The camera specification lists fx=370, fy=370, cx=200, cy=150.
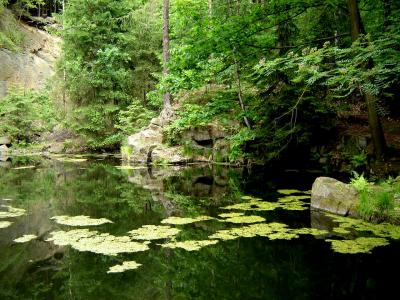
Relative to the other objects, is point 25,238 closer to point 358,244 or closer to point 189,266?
point 189,266

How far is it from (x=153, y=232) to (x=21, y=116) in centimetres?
2426

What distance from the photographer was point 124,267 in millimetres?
5055

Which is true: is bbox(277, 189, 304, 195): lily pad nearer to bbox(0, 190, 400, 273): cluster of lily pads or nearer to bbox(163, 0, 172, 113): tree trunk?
bbox(0, 190, 400, 273): cluster of lily pads

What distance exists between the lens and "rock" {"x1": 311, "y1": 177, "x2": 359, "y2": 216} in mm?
7844

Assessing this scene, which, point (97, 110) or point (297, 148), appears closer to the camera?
point (297, 148)

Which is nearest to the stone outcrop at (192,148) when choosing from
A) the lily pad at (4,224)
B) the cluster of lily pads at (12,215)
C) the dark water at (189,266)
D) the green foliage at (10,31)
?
the dark water at (189,266)

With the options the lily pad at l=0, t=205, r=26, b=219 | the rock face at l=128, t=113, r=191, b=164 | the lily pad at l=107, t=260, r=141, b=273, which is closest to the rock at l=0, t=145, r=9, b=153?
the rock face at l=128, t=113, r=191, b=164

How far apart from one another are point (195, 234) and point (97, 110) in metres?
19.1

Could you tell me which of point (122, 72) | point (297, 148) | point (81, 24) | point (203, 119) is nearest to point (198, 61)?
point (203, 119)

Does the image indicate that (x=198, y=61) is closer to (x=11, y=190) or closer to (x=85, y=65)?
(x=11, y=190)

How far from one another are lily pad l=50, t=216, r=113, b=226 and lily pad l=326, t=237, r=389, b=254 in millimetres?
4393

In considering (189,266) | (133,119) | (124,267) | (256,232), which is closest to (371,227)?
(256,232)

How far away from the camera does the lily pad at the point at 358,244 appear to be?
5679 mm

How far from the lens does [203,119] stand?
1434 centimetres
